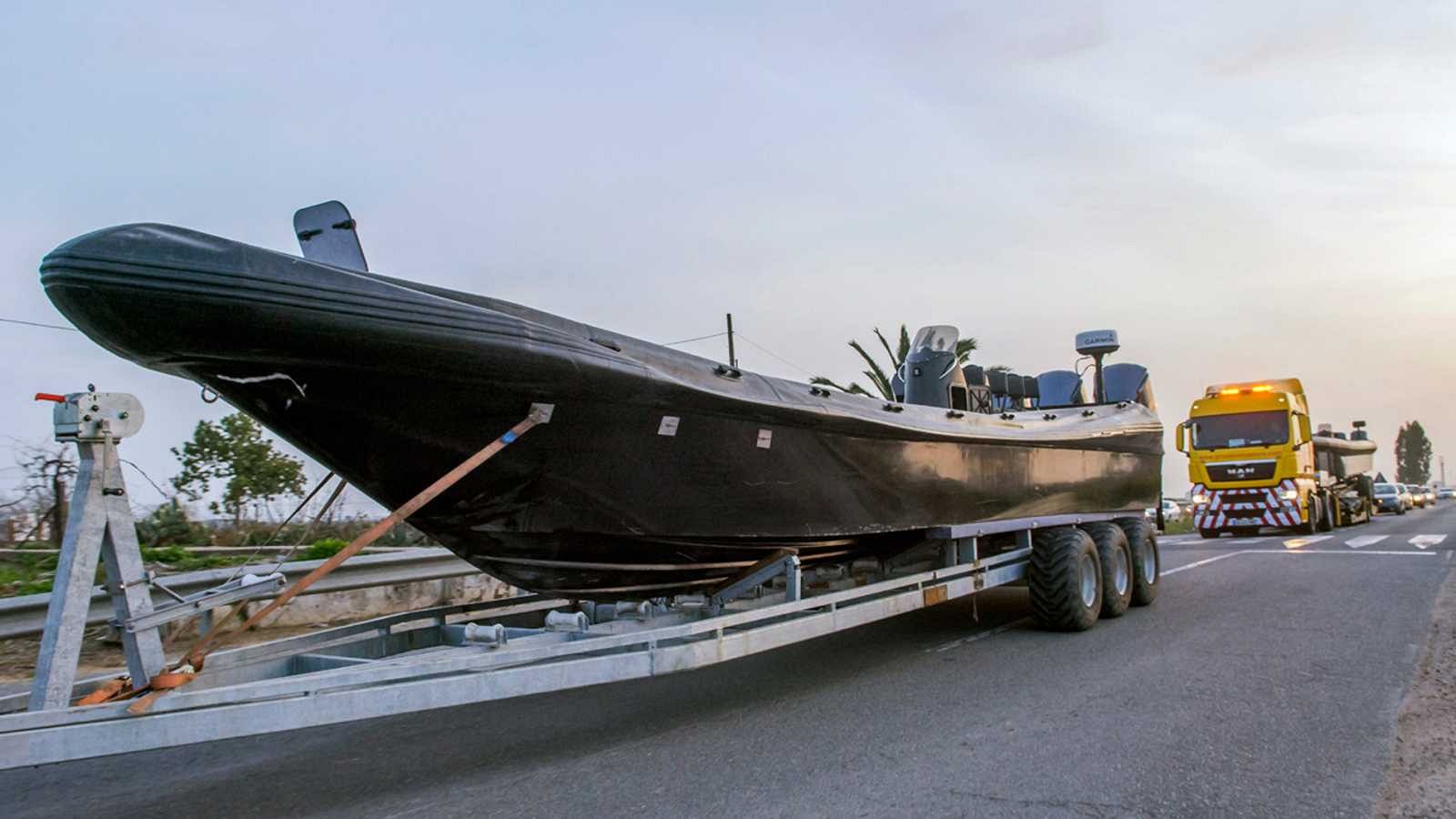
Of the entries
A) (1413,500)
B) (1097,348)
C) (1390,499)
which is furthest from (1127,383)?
(1413,500)

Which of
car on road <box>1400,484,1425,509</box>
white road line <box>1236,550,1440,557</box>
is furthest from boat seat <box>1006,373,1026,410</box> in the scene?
car on road <box>1400,484,1425,509</box>

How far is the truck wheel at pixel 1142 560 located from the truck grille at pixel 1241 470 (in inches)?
565

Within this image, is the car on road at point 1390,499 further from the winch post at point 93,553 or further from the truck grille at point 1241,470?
the winch post at point 93,553

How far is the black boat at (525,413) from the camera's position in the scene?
4102 millimetres

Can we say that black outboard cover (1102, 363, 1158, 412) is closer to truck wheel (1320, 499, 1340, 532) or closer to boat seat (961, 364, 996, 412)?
boat seat (961, 364, 996, 412)

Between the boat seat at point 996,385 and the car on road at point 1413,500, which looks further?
the car on road at point 1413,500

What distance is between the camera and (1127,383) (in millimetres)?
12211

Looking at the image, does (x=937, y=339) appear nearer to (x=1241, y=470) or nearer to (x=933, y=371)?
(x=933, y=371)

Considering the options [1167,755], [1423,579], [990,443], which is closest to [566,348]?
[1167,755]

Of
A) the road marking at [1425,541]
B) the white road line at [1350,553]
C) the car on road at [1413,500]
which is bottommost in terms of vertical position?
the car on road at [1413,500]

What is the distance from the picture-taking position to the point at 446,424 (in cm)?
500

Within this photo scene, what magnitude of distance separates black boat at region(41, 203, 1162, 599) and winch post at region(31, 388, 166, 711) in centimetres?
32

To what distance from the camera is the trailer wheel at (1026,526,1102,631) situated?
28.3 feet

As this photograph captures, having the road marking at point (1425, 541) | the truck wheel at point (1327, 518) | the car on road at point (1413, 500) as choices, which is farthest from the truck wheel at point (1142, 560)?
the car on road at point (1413, 500)
